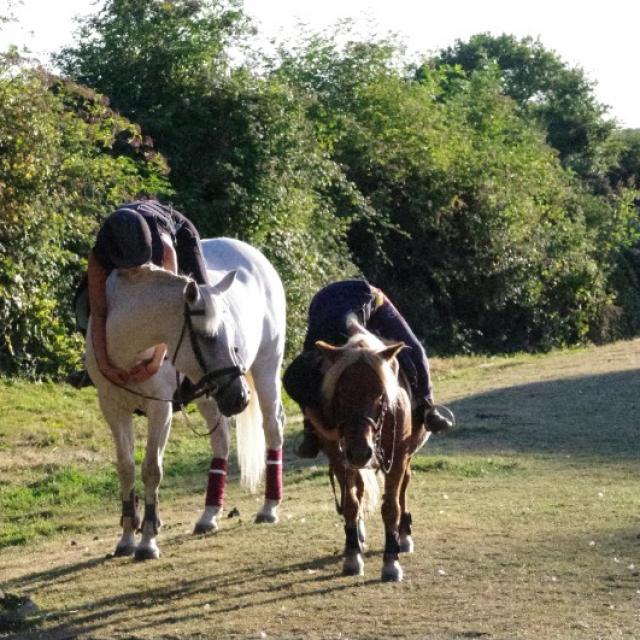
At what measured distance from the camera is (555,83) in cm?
4784

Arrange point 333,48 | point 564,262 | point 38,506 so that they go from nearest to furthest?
point 38,506
point 333,48
point 564,262

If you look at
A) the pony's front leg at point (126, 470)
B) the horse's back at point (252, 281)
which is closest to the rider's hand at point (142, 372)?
the pony's front leg at point (126, 470)

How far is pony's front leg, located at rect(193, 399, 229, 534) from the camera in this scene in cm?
927

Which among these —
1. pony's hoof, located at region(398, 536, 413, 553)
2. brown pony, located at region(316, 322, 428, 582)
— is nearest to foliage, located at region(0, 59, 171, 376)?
pony's hoof, located at region(398, 536, 413, 553)

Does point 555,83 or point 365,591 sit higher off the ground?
point 555,83

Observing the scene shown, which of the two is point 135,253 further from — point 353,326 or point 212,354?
point 353,326

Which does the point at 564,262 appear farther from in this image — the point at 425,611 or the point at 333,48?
the point at 425,611

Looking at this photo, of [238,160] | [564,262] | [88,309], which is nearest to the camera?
[88,309]

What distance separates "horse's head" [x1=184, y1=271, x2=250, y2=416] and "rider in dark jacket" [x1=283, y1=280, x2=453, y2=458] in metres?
0.29

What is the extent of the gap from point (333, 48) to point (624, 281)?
1129cm

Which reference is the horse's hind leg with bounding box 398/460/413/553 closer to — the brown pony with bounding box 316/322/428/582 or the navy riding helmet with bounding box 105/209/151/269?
the brown pony with bounding box 316/322/428/582

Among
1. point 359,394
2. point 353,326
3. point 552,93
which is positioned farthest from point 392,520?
point 552,93

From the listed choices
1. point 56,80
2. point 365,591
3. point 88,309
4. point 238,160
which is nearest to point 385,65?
point 238,160

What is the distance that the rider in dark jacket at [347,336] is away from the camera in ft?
24.9
